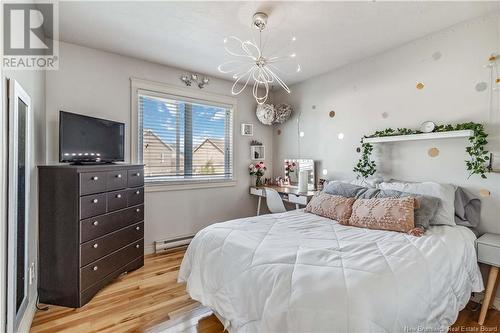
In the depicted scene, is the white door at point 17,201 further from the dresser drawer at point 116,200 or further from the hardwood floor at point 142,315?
the dresser drawer at point 116,200

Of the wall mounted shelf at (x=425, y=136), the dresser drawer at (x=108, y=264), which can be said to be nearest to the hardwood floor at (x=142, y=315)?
the dresser drawer at (x=108, y=264)

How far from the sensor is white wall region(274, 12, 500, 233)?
2.19 m

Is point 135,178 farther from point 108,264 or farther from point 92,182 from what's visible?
point 108,264

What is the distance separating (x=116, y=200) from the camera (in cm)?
250

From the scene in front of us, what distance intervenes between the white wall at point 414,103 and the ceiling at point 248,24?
0.17 metres

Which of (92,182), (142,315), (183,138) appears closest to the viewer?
(142,315)

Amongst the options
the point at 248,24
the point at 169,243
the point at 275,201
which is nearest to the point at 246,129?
the point at 275,201

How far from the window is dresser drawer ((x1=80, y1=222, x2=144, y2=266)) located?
30.1 inches

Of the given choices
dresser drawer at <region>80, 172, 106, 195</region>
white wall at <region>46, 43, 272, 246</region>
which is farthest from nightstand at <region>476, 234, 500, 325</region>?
dresser drawer at <region>80, 172, 106, 195</region>

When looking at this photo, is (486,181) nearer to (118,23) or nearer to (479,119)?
(479,119)

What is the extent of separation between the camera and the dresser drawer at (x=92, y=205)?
2137mm

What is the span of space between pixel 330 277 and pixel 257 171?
298cm

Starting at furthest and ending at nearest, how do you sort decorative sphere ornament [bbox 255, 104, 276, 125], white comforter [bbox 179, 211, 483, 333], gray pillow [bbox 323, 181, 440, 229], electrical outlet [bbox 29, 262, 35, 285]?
decorative sphere ornament [bbox 255, 104, 276, 125], gray pillow [bbox 323, 181, 440, 229], electrical outlet [bbox 29, 262, 35, 285], white comforter [bbox 179, 211, 483, 333]

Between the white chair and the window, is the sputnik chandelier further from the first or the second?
the white chair
